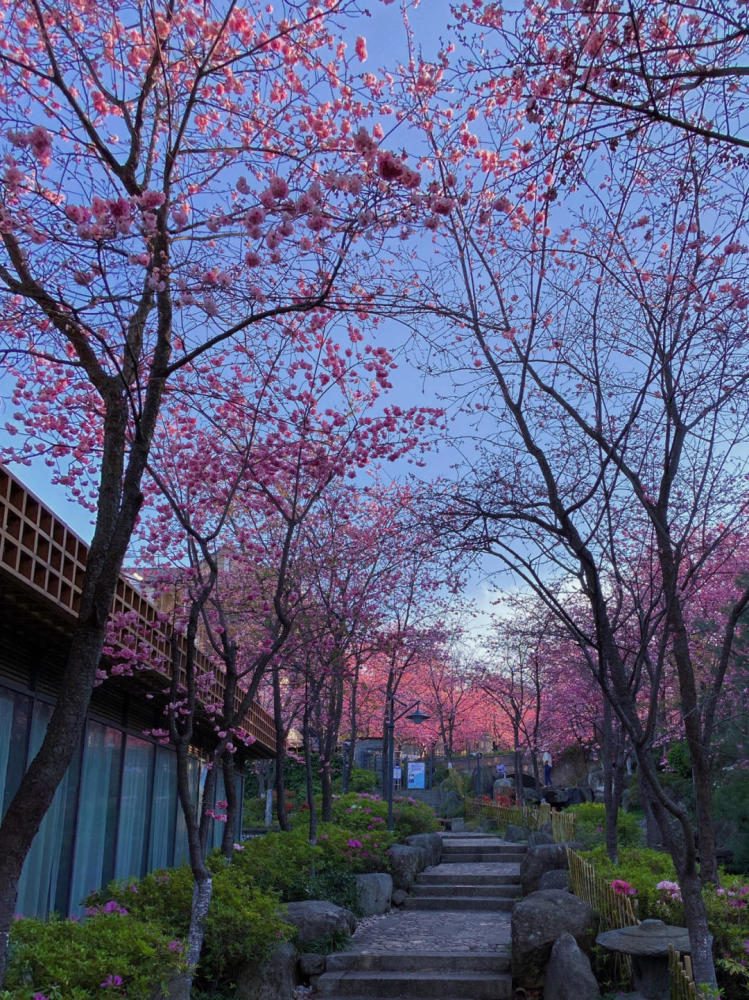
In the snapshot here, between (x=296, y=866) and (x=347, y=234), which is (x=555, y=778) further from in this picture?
(x=347, y=234)

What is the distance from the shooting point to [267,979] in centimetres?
788

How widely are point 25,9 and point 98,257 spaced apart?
2.09 metres

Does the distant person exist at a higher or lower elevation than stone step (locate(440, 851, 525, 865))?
higher

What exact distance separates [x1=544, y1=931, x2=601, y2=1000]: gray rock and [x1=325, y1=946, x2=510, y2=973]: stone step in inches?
53.8

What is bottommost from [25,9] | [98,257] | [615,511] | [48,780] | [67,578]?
[48,780]

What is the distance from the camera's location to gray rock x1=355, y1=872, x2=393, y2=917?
12560 millimetres

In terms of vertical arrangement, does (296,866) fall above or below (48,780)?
below

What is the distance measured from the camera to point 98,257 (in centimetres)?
516

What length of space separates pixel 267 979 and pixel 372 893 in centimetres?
523

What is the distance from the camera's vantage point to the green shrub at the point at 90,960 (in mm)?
5027

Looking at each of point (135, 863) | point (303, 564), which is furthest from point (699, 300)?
point (135, 863)

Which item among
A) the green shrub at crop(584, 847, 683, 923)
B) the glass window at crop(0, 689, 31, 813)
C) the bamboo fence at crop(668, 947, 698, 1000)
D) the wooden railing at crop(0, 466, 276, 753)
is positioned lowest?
the bamboo fence at crop(668, 947, 698, 1000)

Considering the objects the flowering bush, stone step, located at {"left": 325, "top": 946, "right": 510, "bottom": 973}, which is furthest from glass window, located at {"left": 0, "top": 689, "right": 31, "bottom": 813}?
the flowering bush

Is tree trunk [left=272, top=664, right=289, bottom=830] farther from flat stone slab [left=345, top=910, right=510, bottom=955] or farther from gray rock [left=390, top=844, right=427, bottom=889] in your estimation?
flat stone slab [left=345, top=910, right=510, bottom=955]
